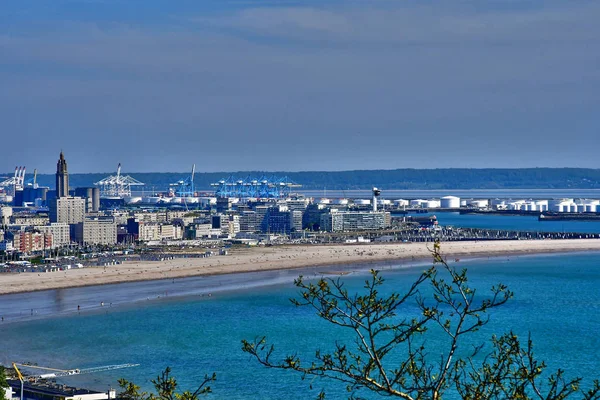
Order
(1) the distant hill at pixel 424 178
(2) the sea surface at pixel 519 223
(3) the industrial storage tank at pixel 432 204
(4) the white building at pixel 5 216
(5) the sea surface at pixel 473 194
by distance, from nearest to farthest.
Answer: (4) the white building at pixel 5 216, (2) the sea surface at pixel 519 223, (3) the industrial storage tank at pixel 432 204, (5) the sea surface at pixel 473 194, (1) the distant hill at pixel 424 178

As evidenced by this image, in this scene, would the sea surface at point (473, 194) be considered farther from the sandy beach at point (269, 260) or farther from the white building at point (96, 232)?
the sandy beach at point (269, 260)

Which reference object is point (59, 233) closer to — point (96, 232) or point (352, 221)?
point (96, 232)

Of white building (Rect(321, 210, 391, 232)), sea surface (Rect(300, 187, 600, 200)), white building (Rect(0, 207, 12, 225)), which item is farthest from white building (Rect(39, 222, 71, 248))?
sea surface (Rect(300, 187, 600, 200))

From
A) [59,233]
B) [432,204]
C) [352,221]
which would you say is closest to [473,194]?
[432,204]

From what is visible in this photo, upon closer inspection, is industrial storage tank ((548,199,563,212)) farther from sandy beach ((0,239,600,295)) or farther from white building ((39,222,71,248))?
white building ((39,222,71,248))

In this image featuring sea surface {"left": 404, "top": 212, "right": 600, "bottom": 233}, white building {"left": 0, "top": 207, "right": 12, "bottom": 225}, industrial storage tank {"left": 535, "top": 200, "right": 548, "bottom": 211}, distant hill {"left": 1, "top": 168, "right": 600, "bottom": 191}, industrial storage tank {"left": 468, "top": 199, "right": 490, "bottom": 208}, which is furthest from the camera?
distant hill {"left": 1, "top": 168, "right": 600, "bottom": 191}

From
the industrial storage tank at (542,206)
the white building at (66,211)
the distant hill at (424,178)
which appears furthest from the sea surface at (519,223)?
the distant hill at (424,178)
